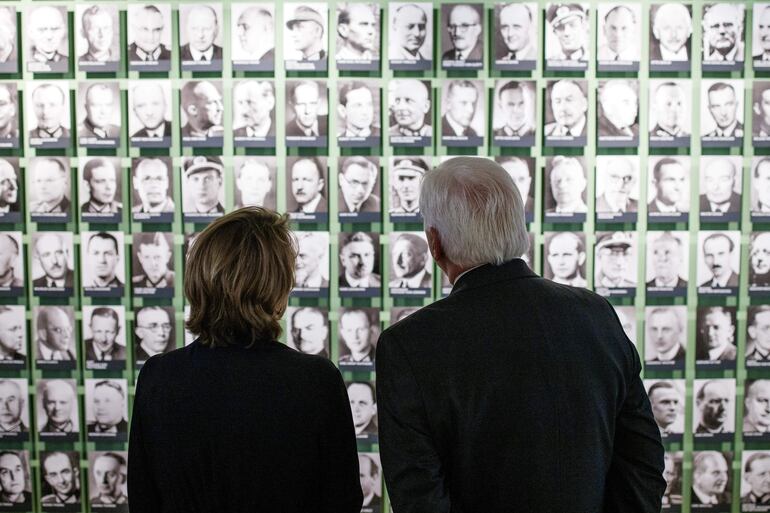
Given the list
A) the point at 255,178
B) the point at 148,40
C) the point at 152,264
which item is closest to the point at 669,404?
the point at 255,178

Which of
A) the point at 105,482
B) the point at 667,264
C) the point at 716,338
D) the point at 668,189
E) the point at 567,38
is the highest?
the point at 567,38

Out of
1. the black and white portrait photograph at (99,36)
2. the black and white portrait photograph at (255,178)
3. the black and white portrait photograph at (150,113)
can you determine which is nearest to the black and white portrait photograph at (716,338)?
the black and white portrait photograph at (255,178)

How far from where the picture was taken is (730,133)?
3320 millimetres

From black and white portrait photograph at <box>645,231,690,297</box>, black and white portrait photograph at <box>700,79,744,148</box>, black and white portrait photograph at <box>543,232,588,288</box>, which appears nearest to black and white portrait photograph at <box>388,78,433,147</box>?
black and white portrait photograph at <box>543,232,588,288</box>

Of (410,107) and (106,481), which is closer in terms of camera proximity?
(410,107)

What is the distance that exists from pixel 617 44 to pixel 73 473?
3.25 metres

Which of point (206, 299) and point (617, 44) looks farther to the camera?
point (617, 44)

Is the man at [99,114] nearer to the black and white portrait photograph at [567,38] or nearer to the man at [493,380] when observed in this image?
the black and white portrait photograph at [567,38]

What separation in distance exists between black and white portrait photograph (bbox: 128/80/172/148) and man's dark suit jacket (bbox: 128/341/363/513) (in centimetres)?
181

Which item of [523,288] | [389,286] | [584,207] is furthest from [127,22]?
[523,288]

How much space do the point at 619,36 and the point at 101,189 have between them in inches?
98.6

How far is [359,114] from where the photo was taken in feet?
10.8

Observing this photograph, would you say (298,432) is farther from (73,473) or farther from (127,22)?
(127,22)

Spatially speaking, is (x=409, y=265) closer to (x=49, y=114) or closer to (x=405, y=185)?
(x=405, y=185)
